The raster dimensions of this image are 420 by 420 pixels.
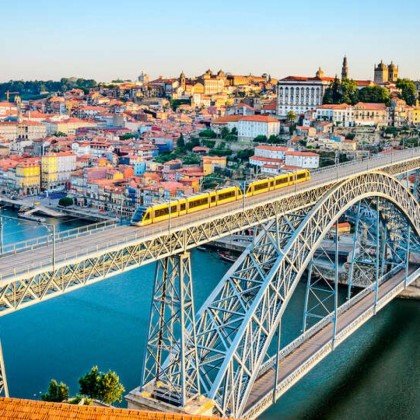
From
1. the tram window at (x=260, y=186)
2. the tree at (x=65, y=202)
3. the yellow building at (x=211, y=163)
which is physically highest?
the tram window at (x=260, y=186)

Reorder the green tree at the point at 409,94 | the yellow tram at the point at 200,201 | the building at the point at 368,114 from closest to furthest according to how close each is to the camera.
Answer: the yellow tram at the point at 200,201 < the building at the point at 368,114 < the green tree at the point at 409,94

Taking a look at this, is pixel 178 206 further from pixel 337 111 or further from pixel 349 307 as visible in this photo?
pixel 337 111

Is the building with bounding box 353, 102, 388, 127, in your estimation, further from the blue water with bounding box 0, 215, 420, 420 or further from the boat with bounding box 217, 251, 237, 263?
the blue water with bounding box 0, 215, 420, 420

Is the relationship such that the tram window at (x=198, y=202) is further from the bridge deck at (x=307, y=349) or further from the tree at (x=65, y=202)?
the tree at (x=65, y=202)

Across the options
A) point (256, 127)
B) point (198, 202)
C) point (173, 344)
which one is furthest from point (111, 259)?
point (256, 127)

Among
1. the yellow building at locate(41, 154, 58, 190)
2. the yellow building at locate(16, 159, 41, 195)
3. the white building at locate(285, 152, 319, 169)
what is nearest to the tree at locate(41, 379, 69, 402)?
the white building at locate(285, 152, 319, 169)

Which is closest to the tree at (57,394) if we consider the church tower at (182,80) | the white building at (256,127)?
the white building at (256,127)

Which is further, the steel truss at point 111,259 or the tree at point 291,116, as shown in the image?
the tree at point 291,116

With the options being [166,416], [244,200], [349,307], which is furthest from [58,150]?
[166,416]
